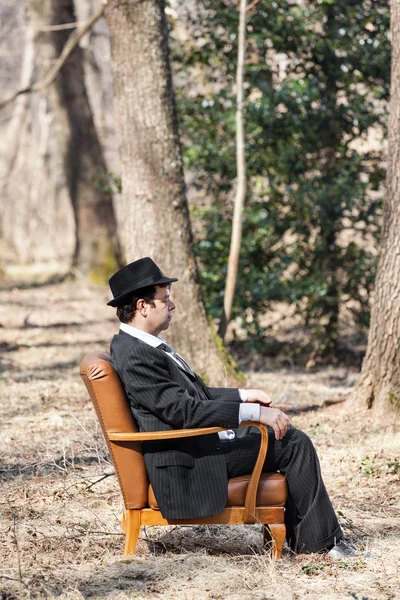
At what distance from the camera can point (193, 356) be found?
8.62m

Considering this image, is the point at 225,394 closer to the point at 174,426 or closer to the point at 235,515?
the point at 174,426

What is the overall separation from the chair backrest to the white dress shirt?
0.70 feet

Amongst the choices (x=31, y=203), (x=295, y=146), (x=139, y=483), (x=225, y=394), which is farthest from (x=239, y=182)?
(x=31, y=203)

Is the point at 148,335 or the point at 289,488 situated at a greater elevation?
the point at 148,335

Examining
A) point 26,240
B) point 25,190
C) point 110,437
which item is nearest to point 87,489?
point 110,437

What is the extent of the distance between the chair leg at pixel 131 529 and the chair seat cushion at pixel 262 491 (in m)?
0.10

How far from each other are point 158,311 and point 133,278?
0.21 m

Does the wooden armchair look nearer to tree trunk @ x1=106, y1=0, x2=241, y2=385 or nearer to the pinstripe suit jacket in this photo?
the pinstripe suit jacket

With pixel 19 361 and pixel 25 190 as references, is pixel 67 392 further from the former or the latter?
pixel 25 190

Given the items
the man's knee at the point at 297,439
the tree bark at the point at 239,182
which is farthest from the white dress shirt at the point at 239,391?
the tree bark at the point at 239,182

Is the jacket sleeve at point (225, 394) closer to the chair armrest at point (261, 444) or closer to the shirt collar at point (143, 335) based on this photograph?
the chair armrest at point (261, 444)

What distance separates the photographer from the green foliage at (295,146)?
1062 cm

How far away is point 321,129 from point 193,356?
146 inches

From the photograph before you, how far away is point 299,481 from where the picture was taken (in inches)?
179
